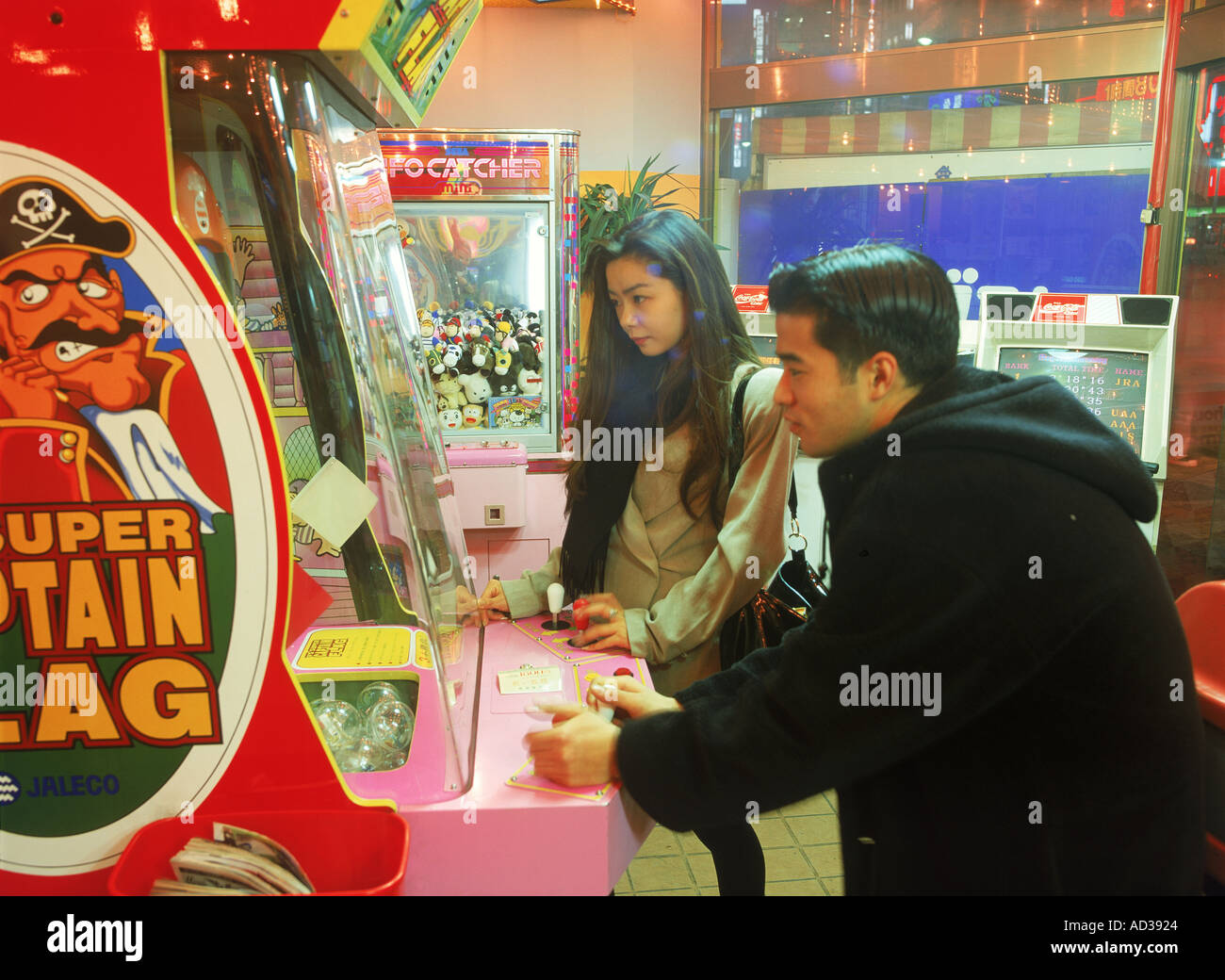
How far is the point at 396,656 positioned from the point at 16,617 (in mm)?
524

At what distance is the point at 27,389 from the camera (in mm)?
1018

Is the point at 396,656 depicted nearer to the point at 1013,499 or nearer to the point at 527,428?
the point at 1013,499

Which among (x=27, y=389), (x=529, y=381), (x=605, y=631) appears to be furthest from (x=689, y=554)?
(x=529, y=381)

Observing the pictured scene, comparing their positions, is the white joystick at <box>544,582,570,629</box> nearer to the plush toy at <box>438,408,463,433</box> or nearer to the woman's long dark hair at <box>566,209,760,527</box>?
the woman's long dark hair at <box>566,209,760,527</box>

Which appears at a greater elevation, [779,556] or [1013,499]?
[1013,499]

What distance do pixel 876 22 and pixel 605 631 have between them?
4.27m

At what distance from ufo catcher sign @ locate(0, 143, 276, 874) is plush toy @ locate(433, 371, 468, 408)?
8.18 feet

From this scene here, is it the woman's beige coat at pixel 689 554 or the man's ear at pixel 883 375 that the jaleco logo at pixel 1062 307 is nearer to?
the woman's beige coat at pixel 689 554

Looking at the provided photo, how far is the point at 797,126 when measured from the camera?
15.4 ft

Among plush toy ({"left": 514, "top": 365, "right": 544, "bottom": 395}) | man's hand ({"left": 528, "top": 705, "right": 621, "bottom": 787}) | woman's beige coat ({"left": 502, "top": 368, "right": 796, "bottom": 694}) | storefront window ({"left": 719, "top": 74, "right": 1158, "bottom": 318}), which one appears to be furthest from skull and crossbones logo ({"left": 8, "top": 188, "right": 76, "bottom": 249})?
plush toy ({"left": 514, "top": 365, "right": 544, "bottom": 395})

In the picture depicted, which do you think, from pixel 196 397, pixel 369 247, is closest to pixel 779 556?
pixel 369 247

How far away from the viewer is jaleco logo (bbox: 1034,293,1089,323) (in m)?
3.21

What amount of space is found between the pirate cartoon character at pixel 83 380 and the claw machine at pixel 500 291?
209 centimetres
